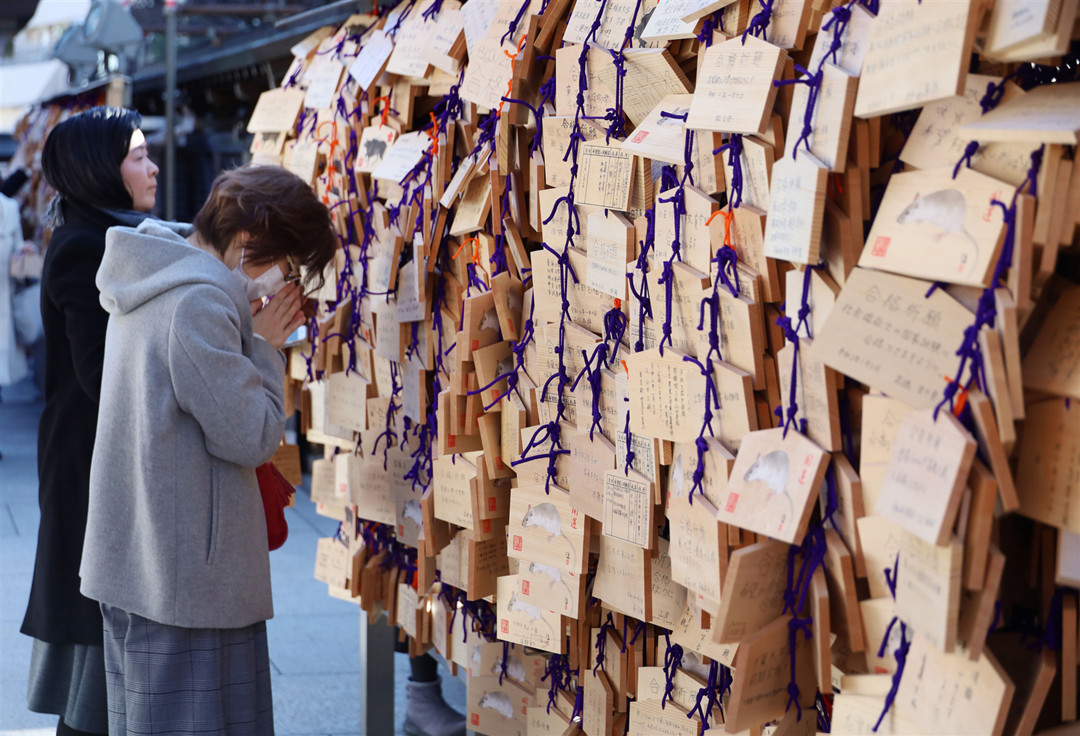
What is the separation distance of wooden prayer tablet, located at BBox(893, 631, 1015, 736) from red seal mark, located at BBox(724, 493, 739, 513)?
211 millimetres

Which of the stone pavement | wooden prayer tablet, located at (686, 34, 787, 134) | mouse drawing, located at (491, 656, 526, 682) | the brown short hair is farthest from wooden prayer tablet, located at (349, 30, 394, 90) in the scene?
the stone pavement

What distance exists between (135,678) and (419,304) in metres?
0.72

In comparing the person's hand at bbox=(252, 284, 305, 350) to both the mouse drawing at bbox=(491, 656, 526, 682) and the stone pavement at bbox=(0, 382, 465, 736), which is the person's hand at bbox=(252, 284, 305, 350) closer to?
the mouse drawing at bbox=(491, 656, 526, 682)

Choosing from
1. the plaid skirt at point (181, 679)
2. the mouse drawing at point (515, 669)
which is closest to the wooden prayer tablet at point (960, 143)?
the mouse drawing at point (515, 669)

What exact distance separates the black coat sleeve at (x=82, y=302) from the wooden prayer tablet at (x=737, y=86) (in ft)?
3.99

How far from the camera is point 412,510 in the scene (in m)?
1.81

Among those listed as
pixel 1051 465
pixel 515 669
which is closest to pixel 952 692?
pixel 1051 465

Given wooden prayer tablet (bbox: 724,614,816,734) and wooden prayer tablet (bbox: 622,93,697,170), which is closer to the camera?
wooden prayer tablet (bbox: 724,614,816,734)

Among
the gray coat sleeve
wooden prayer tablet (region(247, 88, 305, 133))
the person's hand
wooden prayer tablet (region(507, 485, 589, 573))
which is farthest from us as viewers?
wooden prayer tablet (region(247, 88, 305, 133))

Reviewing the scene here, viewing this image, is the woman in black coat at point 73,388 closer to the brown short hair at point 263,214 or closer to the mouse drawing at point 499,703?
the brown short hair at point 263,214

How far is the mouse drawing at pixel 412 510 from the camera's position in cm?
179

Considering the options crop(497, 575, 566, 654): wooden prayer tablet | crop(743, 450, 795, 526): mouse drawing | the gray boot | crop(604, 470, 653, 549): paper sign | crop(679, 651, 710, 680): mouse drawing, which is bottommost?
the gray boot

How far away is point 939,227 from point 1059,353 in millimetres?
133

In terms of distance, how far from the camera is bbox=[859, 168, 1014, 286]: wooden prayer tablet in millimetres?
810
